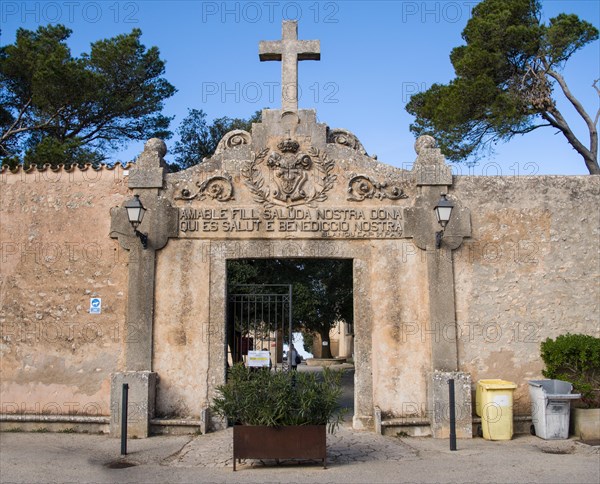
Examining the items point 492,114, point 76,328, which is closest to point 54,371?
point 76,328

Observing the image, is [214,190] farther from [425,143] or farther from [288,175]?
[425,143]

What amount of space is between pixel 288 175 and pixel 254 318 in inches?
151

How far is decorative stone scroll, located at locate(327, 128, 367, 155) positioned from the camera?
33.6 feet

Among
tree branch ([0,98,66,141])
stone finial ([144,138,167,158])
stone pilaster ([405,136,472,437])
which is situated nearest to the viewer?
stone pilaster ([405,136,472,437])

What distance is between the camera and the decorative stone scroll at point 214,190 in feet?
32.4

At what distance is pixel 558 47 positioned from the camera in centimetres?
1828

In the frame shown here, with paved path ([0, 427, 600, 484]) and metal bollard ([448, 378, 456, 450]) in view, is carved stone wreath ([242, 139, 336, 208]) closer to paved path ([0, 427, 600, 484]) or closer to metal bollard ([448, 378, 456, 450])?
metal bollard ([448, 378, 456, 450])

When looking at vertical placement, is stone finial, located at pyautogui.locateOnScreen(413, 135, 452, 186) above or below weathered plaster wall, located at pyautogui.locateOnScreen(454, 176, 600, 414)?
above

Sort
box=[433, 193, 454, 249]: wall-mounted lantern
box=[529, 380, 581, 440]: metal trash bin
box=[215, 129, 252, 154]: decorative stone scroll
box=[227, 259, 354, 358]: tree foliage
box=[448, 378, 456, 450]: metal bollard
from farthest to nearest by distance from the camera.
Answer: box=[227, 259, 354, 358]: tree foliage → box=[215, 129, 252, 154]: decorative stone scroll → box=[433, 193, 454, 249]: wall-mounted lantern → box=[529, 380, 581, 440]: metal trash bin → box=[448, 378, 456, 450]: metal bollard

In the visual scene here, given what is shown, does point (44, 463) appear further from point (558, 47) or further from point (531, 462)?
point (558, 47)

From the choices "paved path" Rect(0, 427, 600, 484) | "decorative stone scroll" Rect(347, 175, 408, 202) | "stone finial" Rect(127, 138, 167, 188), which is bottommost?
"paved path" Rect(0, 427, 600, 484)

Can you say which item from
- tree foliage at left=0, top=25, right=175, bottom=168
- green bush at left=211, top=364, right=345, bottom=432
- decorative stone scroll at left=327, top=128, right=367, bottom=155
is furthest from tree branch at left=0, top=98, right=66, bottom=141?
green bush at left=211, top=364, right=345, bottom=432

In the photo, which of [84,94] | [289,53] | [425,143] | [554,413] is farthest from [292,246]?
[84,94]

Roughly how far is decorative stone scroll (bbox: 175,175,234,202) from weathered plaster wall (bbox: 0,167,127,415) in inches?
41.0
